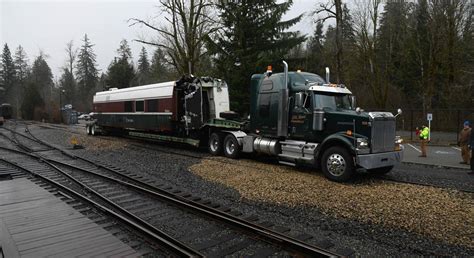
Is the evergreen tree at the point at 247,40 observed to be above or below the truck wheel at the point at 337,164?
above

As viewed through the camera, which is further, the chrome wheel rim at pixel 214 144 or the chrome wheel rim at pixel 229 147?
the chrome wheel rim at pixel 214 144

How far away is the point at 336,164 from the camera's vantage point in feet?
31.1

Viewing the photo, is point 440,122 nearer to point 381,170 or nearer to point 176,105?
point 381,170

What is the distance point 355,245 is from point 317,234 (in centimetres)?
68

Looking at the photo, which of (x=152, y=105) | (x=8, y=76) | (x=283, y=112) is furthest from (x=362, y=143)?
(x=8, y=76)

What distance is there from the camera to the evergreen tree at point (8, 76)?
77.1 meters

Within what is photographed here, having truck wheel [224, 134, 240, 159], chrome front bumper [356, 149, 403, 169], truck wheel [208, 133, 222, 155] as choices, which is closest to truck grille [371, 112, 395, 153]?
chrome front bumper [356, 149, 403, 169]

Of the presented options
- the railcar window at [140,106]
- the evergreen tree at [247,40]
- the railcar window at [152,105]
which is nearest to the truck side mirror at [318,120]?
the railcar window at [152,105]

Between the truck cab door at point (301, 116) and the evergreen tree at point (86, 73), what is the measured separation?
77346 mm

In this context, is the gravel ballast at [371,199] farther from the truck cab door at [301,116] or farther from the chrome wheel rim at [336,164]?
the truck cab door at [301,116]

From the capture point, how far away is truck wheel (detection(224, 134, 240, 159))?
13.7 meters

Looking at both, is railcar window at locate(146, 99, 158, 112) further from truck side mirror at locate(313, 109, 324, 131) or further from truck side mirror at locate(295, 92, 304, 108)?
truck side mirror at locate(313, 109, 324, 131)

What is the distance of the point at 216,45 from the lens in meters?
24.1

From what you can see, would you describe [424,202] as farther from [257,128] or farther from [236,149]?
[236,149]
